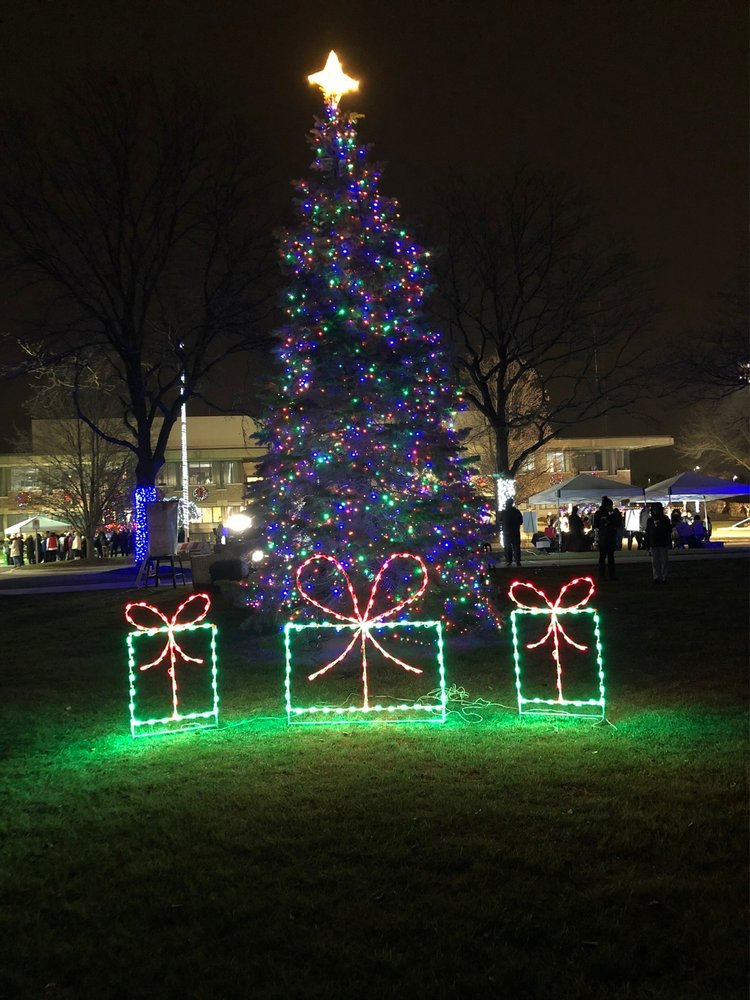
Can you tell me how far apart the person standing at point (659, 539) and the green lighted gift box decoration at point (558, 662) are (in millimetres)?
3567

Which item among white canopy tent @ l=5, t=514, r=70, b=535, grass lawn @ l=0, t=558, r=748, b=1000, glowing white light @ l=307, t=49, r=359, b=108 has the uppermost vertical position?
glowing white light @ l=307, t=49, r=359, b=108

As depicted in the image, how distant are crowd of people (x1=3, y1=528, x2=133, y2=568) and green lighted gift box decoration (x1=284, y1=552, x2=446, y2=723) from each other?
3329 cm

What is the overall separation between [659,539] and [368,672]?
8974mm

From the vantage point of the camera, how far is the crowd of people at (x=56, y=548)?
44.3 metres

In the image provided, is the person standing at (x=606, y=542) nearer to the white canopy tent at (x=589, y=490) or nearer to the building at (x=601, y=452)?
the white canopy tent at (x=589, y=490)

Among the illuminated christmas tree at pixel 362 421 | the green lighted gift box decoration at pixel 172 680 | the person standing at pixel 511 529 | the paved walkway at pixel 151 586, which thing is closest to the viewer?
the green lighted gift box decoration at pixel 172 680

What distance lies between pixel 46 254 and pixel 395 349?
18.2 metres

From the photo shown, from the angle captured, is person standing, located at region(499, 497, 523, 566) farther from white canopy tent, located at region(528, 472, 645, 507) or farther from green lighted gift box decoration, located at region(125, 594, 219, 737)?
green lighted gift box decoration, located at region(125, 594, 219, 737)

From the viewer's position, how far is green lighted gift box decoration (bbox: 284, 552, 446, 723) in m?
8.86

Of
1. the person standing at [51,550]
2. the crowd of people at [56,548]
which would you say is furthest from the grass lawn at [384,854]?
the person standing at [51,550]

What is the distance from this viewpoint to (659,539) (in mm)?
18125

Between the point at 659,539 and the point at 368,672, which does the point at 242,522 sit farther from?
the point at 659,539

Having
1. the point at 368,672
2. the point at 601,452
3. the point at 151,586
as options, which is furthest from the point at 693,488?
the point at 601,452

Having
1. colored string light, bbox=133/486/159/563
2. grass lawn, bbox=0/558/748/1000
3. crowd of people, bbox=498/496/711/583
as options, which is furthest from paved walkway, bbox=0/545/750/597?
grass lawn, bbox=0/558/748/1000
